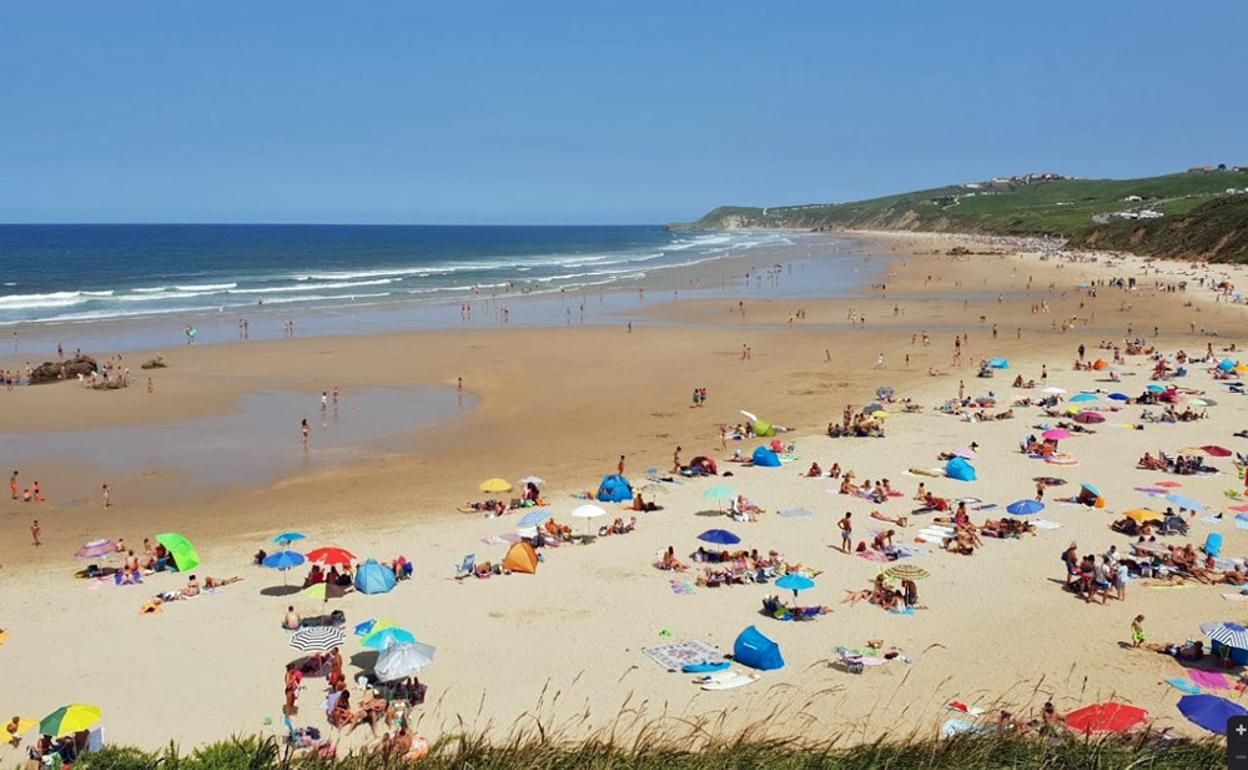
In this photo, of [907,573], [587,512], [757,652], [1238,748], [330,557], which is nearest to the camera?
[1238,748]

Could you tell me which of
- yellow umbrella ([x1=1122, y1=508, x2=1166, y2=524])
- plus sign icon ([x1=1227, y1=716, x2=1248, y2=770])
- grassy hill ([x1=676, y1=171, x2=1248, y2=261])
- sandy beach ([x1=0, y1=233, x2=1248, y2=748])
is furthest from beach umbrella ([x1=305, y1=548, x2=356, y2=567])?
grassy hill ([x1=676, y1=171, x2=1248, y2=261])

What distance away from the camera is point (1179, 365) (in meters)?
37.1

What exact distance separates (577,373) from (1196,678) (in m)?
28.3

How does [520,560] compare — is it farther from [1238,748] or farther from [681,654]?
[1238,748]

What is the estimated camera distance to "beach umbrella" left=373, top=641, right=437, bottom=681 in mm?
12844

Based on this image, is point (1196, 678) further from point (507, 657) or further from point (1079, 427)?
point (1079, 427)

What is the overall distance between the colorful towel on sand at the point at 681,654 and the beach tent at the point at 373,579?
5.22 m

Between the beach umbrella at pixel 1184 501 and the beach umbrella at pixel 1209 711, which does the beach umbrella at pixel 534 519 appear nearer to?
the beach umbrella at pixel 1209 711

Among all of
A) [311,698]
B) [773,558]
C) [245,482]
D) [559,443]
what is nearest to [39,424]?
[245,482]

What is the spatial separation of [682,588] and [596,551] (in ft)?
8.65

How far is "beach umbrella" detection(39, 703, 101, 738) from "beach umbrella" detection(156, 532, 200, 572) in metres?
6.19

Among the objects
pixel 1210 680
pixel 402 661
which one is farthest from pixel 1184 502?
pixel 402 661

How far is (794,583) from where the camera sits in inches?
638

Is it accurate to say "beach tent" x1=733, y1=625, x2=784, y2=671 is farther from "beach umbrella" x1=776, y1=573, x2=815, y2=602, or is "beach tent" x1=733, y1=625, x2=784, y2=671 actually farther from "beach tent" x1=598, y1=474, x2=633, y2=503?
"beach tent" x1=598, y1=474, x2=633, y2=503
